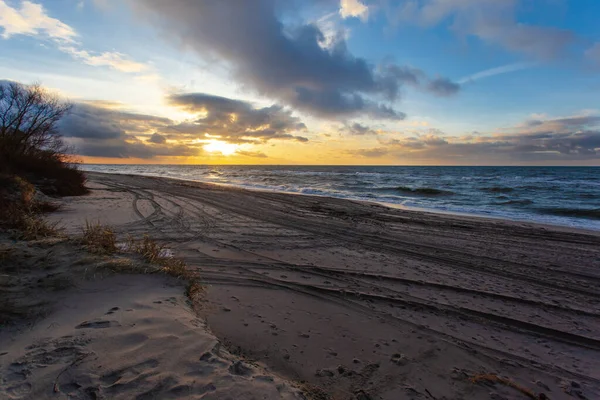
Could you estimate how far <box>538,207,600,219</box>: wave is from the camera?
1580 cm

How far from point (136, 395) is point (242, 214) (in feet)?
36.5

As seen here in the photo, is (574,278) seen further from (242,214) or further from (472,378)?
(242,214)

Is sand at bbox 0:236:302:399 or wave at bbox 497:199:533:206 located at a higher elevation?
sand at bbox 0:236:302:399

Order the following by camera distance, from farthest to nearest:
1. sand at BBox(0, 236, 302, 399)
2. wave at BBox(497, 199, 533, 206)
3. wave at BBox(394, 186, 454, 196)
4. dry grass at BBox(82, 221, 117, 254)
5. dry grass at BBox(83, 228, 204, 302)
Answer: wave at BBox(394, 186, 454, 196)
wave at BBox(497, 199, 533, 206)
dry grass at BBox(82, 221, 117, 254)
dry grass at BBox(83, 228, 204, 302)
sand at BBox(0, 236, 302, 399)

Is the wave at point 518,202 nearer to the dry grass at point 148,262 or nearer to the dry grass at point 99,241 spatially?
the dry grass at point 148,262

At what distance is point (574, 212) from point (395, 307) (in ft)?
60.0

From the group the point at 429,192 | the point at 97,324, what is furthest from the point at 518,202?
the point at 97,324

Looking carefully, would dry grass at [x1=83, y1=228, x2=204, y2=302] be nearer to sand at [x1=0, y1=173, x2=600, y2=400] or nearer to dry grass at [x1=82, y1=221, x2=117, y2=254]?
dry grass at [x1=82, y1=221, x2=117, y2=254]

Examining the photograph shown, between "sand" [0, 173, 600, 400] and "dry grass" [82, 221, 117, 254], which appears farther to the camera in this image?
"dry grass" [82, 221, 117, 254]

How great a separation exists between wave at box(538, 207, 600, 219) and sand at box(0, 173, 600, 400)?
714 cm

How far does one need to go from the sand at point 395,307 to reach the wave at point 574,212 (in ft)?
23.4

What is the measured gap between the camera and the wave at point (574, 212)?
51.8 feet

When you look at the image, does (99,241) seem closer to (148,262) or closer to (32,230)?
(148,262)

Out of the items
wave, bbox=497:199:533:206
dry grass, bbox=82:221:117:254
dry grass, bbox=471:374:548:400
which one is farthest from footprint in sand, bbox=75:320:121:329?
wave, bbox=497:199:533:206
